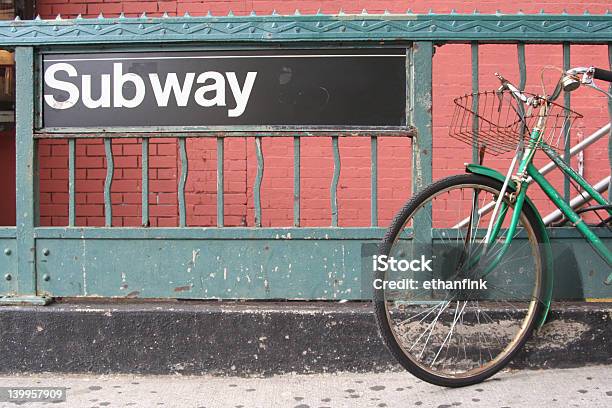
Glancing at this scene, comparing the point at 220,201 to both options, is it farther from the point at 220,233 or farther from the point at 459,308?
the point at 459,308

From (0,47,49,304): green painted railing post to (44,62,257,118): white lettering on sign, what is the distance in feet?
0.66

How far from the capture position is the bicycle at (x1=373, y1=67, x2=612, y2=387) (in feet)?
8.98

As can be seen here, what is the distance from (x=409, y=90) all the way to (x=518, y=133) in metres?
0.57

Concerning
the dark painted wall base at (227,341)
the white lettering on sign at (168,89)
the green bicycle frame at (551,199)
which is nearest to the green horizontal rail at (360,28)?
the white lettering on sign at (168,89)

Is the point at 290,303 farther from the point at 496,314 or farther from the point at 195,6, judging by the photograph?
the point at 195,6

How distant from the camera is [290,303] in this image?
3199 mm

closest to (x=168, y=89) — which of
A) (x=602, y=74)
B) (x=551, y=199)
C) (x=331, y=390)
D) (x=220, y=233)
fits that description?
(x=220, y=233)

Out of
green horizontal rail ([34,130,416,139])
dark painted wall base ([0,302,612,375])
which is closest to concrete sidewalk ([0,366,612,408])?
dark painted wall base ([0,302,612,375])

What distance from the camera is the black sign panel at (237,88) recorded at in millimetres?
3111

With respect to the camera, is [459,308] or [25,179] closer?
[459,308]

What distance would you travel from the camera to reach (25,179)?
3186mm

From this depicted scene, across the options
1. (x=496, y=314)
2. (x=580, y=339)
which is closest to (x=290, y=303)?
(x=496, y=314)

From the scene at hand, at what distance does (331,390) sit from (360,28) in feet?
5.45

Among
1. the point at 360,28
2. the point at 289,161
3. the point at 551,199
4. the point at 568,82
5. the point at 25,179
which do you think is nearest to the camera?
the point at 568,82
